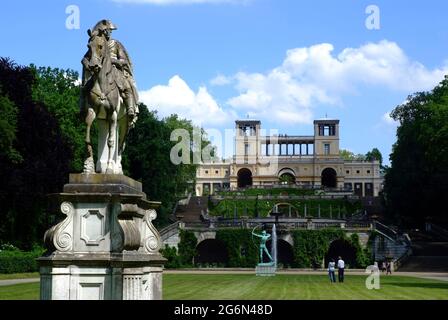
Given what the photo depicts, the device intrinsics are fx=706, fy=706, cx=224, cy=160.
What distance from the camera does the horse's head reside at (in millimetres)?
9688

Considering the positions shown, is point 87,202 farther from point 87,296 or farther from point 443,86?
point 443,86

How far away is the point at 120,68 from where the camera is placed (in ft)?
32.9

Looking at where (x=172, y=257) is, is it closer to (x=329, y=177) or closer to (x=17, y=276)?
(x=17, y=276)

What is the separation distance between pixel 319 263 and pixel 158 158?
52.7 ft

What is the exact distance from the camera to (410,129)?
6662cm

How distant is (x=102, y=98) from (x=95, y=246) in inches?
79.3

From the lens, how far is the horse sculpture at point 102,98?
9609 millimetres

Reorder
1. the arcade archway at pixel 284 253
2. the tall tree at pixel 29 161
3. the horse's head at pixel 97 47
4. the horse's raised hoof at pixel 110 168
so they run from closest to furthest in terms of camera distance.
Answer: the horse's raised hoof at pixel 110 168 < the horse's head at pixel 97 47 < the tall tree at pixel 29 161 < the arcade archway at pixel 284 253

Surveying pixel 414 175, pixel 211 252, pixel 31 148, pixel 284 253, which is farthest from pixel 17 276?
pixel 414 175

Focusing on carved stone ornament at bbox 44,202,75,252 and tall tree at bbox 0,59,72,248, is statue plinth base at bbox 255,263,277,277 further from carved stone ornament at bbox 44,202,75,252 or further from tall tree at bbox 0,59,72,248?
carved stone ornament at bbox 44,202,75,252

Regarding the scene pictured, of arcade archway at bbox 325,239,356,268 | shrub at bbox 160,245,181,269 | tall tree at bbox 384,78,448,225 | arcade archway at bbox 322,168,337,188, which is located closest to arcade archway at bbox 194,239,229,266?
shrub at bbox 160,245,181,269

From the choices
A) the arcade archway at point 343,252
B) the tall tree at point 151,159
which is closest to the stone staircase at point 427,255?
the arcade archway at point 343,252

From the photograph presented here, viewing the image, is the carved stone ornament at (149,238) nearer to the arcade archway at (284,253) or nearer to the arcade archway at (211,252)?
the arcade archway at (284,253)
